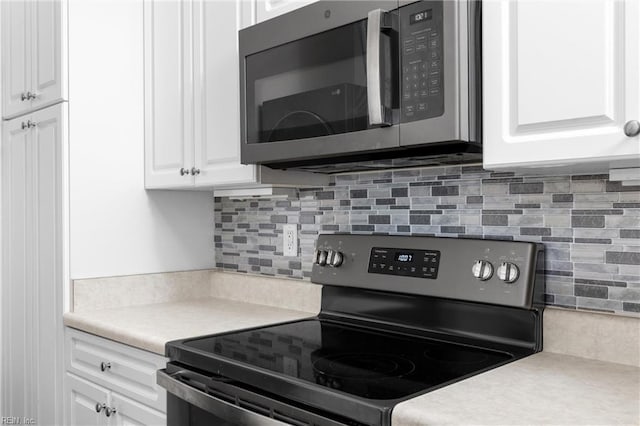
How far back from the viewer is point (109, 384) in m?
1.89

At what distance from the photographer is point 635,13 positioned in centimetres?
101

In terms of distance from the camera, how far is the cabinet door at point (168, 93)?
210cm

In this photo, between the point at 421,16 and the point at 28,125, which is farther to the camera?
the point at 28,125

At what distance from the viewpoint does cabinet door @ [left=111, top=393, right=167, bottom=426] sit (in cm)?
169

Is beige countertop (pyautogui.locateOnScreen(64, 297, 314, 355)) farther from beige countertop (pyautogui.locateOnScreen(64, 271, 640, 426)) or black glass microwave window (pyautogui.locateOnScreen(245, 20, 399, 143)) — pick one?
black glass microwave window (pyautogui.locateOnScreen(245, 20, 399, 143))

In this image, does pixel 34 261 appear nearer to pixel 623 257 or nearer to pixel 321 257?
pixel 321 257

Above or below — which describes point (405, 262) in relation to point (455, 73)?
below

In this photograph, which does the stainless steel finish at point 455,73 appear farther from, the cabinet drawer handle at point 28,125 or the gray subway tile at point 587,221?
the cabinet drawer handle at point 28,125

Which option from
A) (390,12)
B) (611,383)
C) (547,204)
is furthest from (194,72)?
(611,383)

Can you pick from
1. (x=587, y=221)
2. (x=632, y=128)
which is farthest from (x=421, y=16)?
(x=587, y=221)

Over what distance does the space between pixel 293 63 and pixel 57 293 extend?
4.13ft

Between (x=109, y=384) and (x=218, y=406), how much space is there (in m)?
0.71

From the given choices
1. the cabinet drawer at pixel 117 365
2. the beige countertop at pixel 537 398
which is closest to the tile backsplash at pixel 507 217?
the beige countertop at pixel 537 398

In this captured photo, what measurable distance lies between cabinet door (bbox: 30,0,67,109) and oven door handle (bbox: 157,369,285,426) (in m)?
1.16
